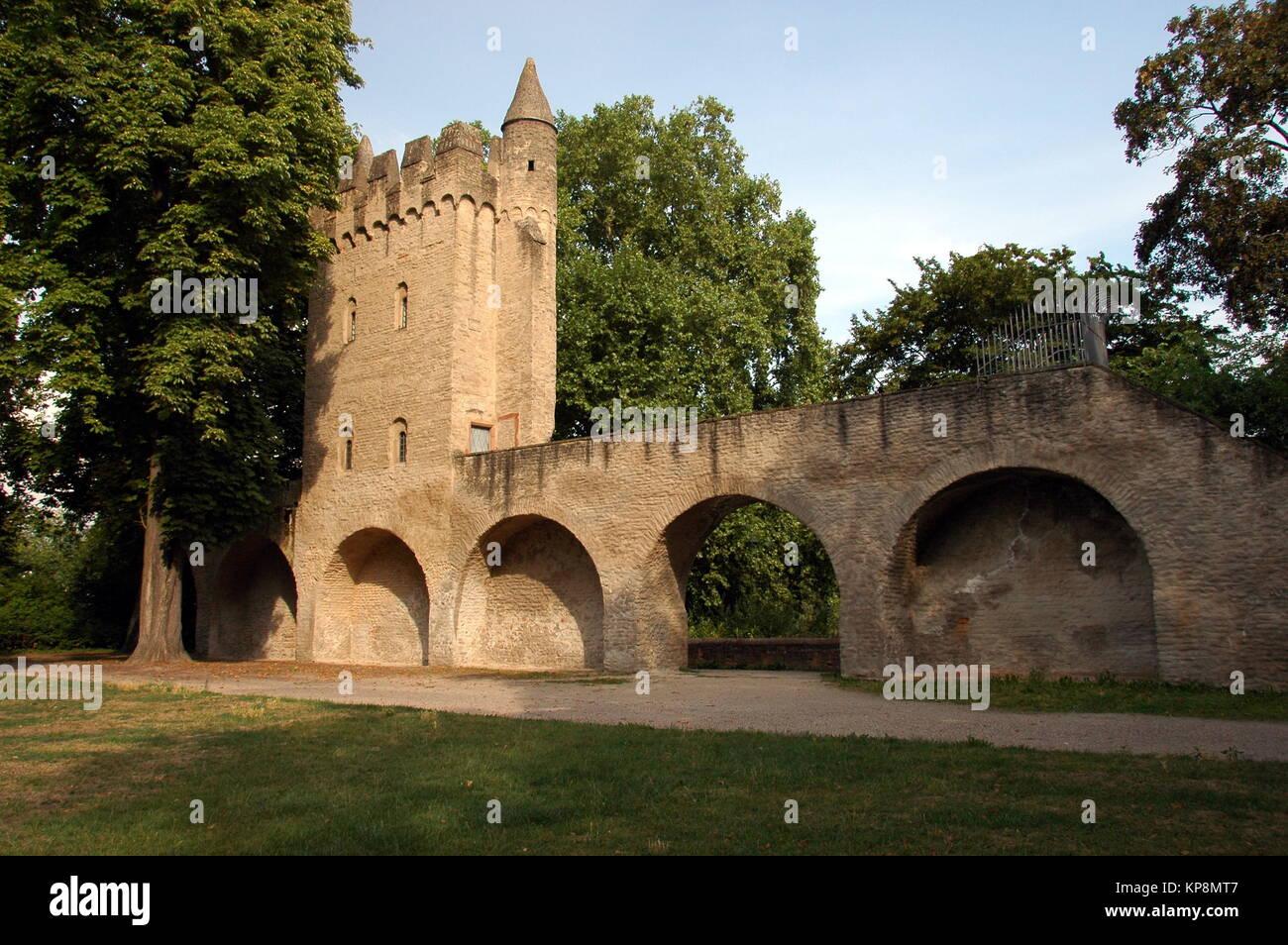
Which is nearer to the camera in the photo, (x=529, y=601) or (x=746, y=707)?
(x=746, y=707)

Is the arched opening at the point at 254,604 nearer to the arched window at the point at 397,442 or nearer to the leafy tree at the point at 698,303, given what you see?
the arched window at the point at 397,442

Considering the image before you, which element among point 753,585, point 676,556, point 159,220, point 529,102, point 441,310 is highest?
point 529,102

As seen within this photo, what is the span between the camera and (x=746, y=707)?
11.4 metres

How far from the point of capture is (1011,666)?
1454cm

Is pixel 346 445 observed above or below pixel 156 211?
below

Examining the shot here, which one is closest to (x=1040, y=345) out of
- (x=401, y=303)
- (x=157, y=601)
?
(x=401, y=303)

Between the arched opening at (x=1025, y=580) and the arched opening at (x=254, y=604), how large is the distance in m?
17.0

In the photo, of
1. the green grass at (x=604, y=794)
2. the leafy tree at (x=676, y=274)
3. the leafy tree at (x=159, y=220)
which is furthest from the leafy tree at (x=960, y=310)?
the green grass at (x=604, y=794)

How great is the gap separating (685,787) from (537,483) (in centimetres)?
1307

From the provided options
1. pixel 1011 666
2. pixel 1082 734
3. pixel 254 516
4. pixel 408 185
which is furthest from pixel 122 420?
pixel 1082 734

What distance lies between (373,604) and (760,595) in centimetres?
1009

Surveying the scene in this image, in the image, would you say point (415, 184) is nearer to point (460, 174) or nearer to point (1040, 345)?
point (460, 174)

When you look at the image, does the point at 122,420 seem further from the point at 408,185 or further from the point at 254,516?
the point at 408,185

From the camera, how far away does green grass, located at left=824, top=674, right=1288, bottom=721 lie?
33.8ft
